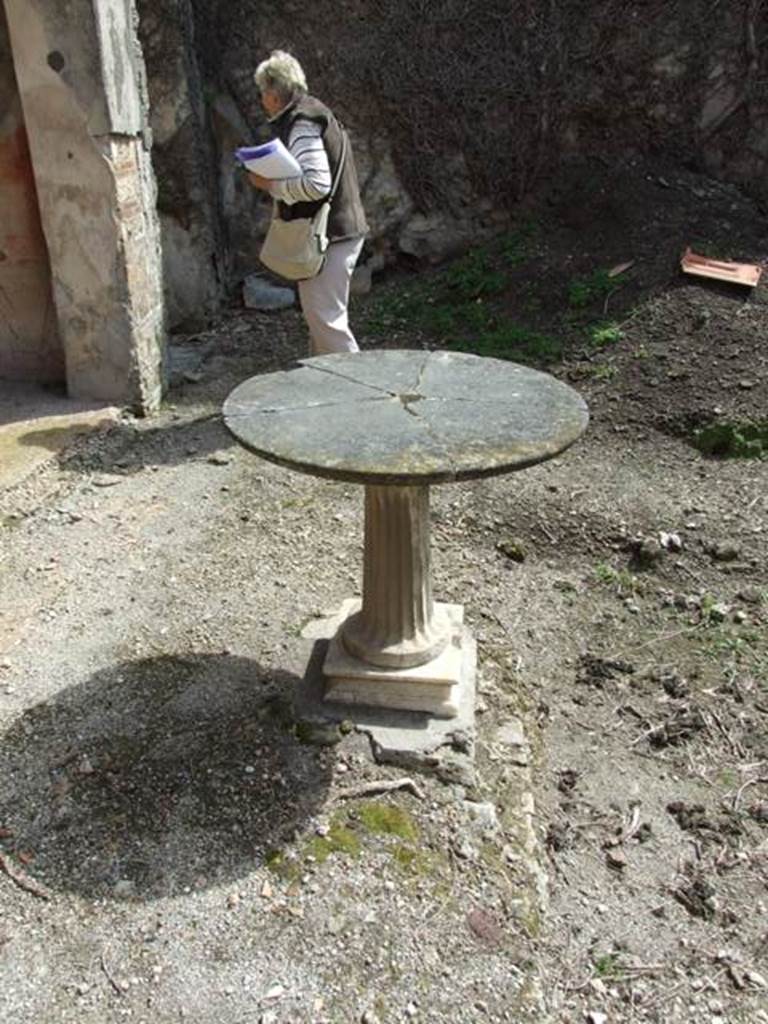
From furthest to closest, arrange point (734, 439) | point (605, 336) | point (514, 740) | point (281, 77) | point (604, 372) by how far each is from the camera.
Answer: point (605, 336) → point (604, 372) → point (734, 439) → point (281, 77) → point (514, 740)

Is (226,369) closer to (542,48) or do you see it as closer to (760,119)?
(542,48)

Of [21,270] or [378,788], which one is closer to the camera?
[378,788]

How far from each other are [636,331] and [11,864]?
4706 millimetres

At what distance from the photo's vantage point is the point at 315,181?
13.1ft

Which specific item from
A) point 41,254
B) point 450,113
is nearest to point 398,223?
point 450,113

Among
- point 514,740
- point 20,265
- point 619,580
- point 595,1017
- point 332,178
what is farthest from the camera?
point 20,265

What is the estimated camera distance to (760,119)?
710 centimetres

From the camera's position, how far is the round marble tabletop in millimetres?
2189

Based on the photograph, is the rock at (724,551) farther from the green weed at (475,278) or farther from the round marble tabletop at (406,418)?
the green weed at (475,278)

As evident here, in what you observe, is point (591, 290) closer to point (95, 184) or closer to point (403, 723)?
point (95, 184)

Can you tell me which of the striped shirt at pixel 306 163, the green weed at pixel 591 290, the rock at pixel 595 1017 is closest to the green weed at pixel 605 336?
the green weed at pixel 591 290

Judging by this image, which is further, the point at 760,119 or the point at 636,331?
the point at 760,119

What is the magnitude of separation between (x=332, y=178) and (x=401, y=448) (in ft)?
7.88

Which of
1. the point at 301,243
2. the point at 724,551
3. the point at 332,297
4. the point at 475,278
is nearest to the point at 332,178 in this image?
the point at 301,243
